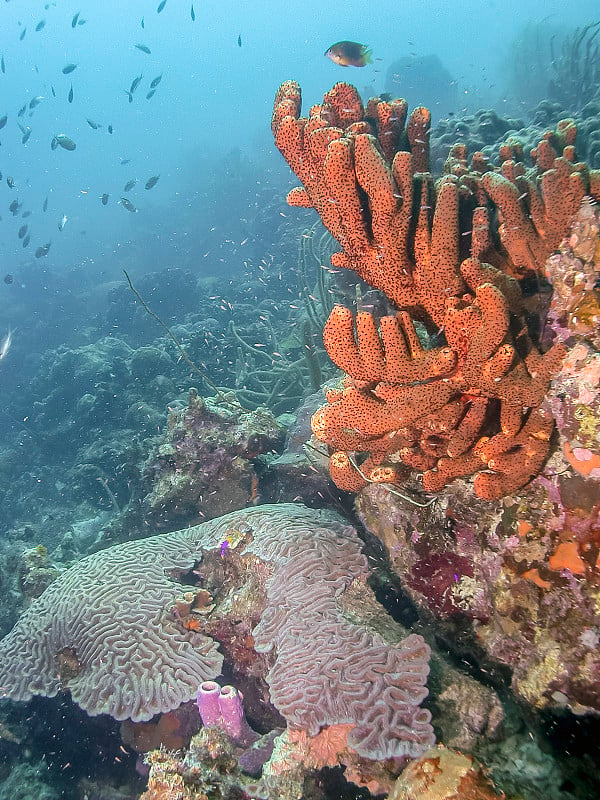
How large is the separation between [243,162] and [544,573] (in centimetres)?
3896

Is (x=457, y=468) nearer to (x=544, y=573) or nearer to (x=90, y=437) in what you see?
(x=544, y=573)

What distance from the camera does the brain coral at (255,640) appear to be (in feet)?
8.38

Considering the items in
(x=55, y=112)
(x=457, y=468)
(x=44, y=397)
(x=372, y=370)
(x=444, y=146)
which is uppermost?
(x=55, y=112)

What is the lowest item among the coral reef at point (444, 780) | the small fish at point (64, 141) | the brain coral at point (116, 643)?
the brain coral at point (116, 643)

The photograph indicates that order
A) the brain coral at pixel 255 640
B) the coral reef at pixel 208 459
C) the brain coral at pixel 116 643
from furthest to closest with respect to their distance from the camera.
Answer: the coral reef at pixel 208 459, the brain coral at pixel 116 643, the brain coral at pixel 255 640

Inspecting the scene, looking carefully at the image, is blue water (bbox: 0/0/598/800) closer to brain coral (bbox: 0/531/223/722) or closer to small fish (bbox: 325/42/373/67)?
brain coral (bbox: 0/531/223/722)

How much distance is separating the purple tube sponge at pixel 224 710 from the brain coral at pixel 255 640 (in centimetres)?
35

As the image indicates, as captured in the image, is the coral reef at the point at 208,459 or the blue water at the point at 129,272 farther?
the blue water at the point at 129,272

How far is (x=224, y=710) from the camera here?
300 centimetres

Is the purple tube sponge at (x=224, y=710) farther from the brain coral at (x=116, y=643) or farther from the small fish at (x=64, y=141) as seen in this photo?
the small fish at (x=64, y=141)

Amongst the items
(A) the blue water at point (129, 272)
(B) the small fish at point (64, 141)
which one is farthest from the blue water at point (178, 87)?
(B) the small fish at point (64, 141)

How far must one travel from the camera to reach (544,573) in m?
2.21

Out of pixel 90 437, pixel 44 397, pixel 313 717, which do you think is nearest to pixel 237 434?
pixel 313 717

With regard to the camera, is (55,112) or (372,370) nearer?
(372,370)
